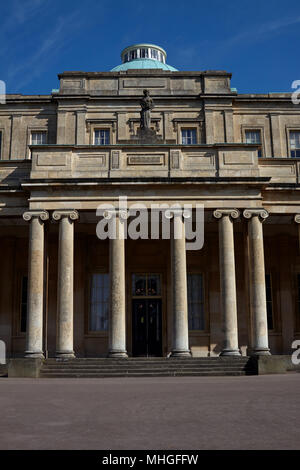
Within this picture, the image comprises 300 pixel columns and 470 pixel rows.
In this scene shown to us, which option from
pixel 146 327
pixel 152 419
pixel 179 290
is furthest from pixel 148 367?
pixel 152 419

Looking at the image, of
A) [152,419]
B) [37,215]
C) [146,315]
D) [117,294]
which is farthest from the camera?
[146,315]

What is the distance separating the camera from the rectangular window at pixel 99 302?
30.8 m

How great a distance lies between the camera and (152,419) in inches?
368

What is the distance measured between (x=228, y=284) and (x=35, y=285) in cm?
832

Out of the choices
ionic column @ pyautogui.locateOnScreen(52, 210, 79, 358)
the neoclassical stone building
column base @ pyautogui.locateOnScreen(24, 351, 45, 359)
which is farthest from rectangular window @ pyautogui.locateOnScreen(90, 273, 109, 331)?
column base @ pyautogui.locateOnScreen(24, 351, 45, 359)

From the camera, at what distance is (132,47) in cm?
4072

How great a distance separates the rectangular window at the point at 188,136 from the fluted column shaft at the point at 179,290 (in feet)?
30.1

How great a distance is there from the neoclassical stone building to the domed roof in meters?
0.26

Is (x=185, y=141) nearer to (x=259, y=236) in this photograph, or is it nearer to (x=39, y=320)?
(x=259, y=236)

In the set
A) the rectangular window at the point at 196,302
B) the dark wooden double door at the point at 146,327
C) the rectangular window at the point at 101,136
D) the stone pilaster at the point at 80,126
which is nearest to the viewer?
the dark wooden double door at the point at 146,327

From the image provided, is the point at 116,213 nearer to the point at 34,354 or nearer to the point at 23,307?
the point at 34,354

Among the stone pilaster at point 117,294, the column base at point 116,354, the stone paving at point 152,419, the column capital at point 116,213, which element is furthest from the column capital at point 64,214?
the stone paving at point 152,419

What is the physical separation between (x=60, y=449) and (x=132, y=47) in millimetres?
37490

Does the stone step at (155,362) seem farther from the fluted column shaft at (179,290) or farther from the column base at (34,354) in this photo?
the fluted column shaft at (179,290)
